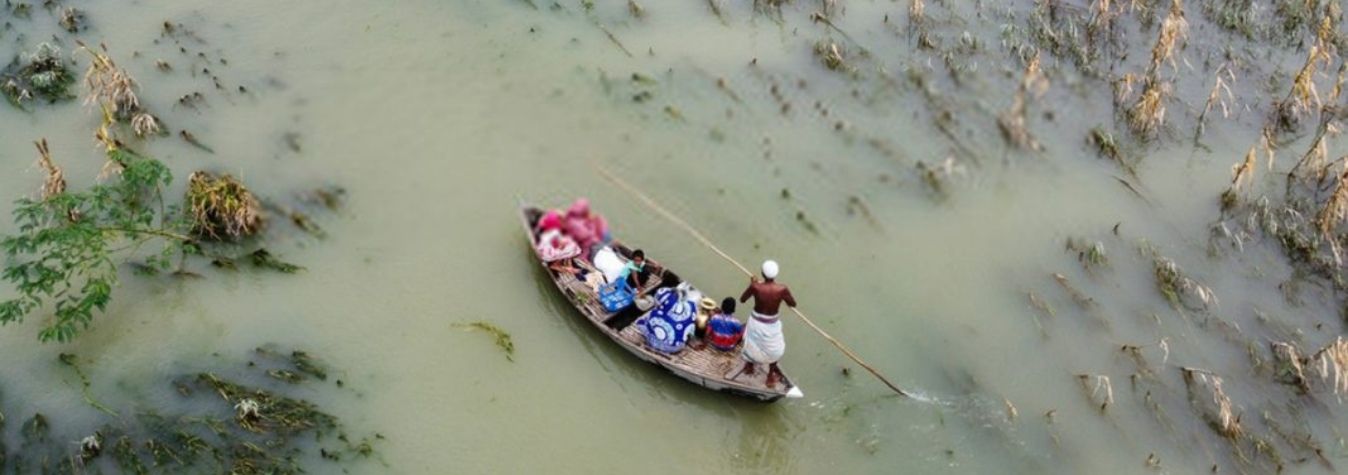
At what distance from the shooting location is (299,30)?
41.3 ft

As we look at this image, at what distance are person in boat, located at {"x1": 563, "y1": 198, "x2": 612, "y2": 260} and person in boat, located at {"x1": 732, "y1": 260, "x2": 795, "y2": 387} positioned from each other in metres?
1.66

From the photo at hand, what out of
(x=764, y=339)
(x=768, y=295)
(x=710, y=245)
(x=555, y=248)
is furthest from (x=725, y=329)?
(x=555, y=248)

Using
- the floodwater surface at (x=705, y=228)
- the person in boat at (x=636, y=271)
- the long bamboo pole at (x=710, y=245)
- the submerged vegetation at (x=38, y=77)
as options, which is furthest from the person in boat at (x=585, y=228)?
the submerged vegetation at (x=38, y=77)

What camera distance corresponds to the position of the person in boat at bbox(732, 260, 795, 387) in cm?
832

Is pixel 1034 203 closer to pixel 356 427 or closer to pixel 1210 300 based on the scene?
pixel 1210 300

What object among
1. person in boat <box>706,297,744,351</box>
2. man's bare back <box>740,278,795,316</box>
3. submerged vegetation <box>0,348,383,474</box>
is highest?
man's bare back <box>740,278,795,316</box>

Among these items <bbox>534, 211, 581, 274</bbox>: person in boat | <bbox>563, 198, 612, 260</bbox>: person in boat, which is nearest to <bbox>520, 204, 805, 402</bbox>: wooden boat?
<bbox>534, 211, 581, 274</bbox>: person in boat

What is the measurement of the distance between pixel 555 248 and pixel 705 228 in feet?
5.49

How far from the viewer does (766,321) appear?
841 cm

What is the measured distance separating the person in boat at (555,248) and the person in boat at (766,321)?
198 cm

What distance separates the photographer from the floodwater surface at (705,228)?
8.87 metres

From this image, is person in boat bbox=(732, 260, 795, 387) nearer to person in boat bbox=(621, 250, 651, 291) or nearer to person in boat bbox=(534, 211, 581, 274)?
person in boat bbox=(621, 250, 651, 291)

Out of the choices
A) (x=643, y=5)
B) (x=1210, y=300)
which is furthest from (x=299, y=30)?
(x=1210, y=300)

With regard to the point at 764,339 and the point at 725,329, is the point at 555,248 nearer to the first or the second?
the point at 725,329
